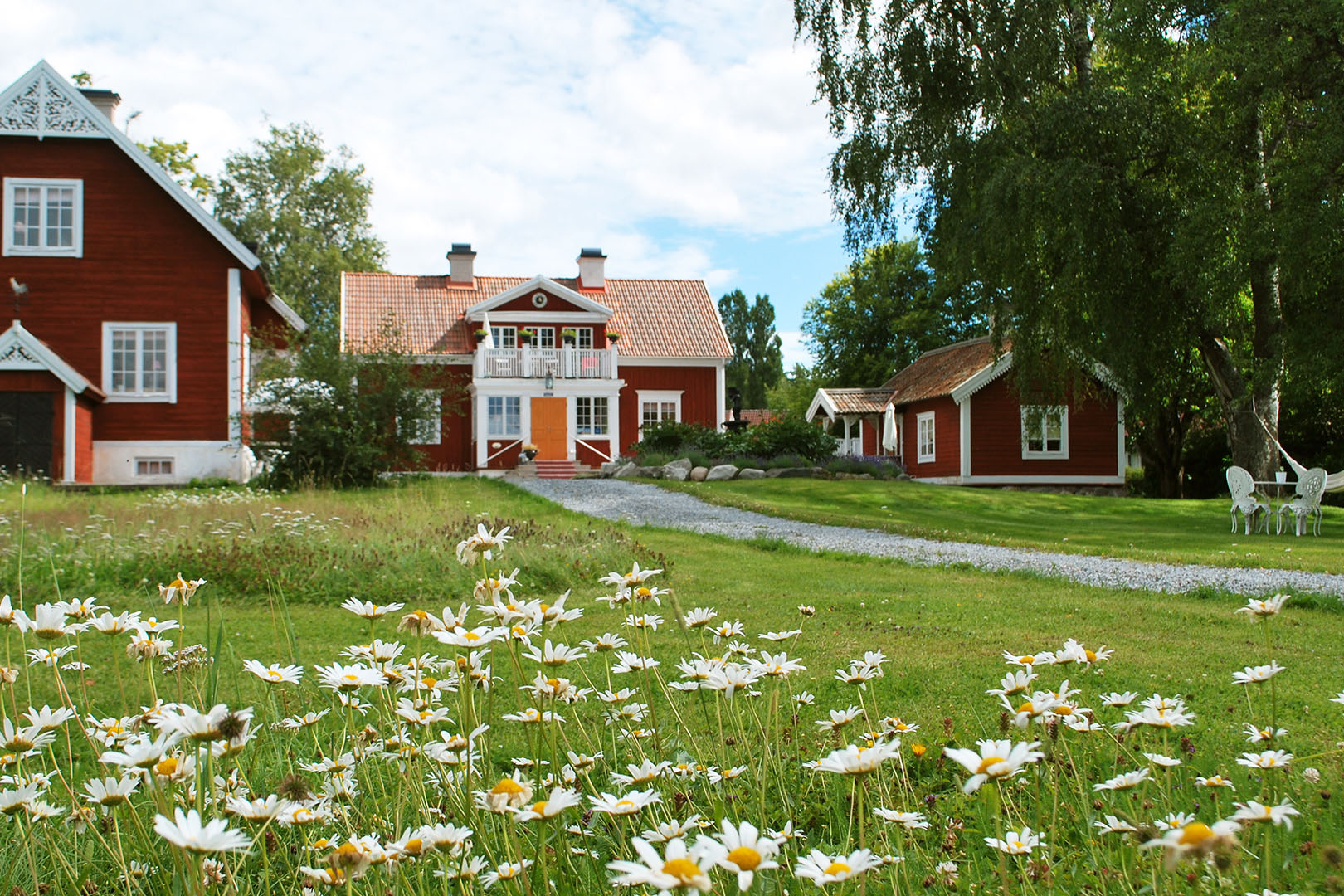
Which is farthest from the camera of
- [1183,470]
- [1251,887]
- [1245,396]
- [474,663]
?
[1183,470]

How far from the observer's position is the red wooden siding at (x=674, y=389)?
3219 cm

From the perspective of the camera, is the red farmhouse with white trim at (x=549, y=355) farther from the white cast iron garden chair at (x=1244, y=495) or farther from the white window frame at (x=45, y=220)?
the white cast iron garden chair at (x=1244, y=495)

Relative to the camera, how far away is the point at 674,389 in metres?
32.5

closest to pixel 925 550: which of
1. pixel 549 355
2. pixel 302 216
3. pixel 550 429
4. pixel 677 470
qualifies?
pixel 677 470

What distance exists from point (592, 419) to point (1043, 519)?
15272mm

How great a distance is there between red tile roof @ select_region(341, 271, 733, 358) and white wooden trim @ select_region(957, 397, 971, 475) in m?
7.67

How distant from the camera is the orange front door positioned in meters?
30.2

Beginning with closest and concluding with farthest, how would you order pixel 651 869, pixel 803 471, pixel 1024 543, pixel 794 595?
pixel 651 869 < pixel 794 595 < pixel 1024 543 < pixel 803 471

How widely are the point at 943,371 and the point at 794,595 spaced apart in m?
25.0

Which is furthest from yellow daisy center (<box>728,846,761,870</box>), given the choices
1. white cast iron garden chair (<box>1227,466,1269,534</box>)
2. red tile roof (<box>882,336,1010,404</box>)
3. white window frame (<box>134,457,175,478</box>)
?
red tile roof (<box>882,336,1010,404</box>)

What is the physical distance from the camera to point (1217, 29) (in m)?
15.7

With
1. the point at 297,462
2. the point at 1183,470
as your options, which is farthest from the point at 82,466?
the point at 1183,470

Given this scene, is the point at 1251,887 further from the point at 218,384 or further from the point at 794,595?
the point at 218,384

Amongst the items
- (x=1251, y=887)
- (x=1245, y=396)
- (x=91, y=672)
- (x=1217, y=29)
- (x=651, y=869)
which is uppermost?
(x=1217, y=29)
